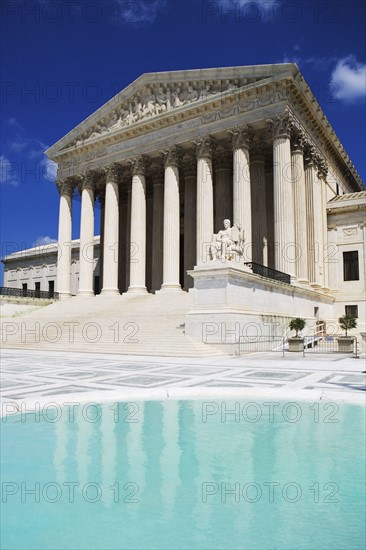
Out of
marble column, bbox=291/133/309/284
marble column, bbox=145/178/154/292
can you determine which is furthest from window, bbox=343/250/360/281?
marble column, bbox=145/178/154/292

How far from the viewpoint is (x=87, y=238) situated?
42500mm

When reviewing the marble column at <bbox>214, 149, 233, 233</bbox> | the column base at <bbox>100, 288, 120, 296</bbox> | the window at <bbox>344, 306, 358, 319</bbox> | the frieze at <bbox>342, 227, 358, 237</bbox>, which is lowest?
the window at <bbox>344, 306, 358, 319</bbox>

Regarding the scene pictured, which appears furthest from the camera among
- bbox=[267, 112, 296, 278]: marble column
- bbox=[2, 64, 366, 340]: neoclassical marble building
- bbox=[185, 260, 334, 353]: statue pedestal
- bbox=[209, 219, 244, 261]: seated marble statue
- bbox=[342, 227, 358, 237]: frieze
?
bbox=[342, 227, 358, 237]: frieze

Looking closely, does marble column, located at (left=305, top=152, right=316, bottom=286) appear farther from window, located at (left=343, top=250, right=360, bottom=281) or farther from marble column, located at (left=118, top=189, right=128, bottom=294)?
marble column, located at (left=118, top=189, right=128, bottom=294)

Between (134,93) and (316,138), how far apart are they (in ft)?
53.0

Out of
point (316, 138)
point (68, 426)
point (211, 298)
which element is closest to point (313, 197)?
point (316, 138)

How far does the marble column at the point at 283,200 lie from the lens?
101 feet

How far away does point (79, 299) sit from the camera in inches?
1532

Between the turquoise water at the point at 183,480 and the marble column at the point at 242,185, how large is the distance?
24961 mm

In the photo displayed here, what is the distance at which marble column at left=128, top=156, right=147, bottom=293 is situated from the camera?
3853 centimetres

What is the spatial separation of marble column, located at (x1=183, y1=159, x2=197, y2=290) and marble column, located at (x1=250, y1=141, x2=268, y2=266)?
242 inches

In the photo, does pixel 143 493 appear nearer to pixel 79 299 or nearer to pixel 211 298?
pixel 211 298

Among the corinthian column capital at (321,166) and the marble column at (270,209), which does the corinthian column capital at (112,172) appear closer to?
the marble column at (270,209)

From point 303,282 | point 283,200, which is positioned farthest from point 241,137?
point 303,282
